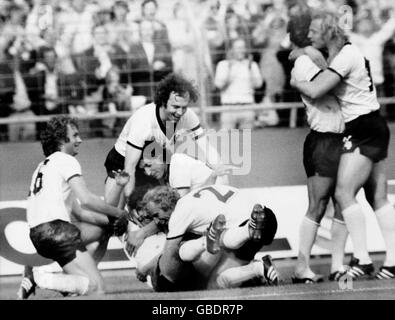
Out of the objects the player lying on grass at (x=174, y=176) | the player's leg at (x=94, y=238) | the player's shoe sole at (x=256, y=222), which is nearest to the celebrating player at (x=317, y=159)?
the player lying on grass at (x=174, y=176)

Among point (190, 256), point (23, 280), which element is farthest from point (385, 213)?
point (23, 280)

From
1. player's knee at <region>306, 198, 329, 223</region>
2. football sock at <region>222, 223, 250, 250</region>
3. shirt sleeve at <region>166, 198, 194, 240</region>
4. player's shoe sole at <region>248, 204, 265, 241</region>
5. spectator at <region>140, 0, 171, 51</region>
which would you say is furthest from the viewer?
spectator at <region>140, 0, 171, 51</region>

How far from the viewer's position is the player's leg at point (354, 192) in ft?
16.8

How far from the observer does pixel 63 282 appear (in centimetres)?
520

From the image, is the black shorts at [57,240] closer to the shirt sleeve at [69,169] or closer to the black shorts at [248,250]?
the shirt sleeve at [69,169]

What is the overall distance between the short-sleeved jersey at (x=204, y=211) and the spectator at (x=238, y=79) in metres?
0.83

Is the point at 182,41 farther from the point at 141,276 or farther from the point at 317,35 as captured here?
the point at 141,276

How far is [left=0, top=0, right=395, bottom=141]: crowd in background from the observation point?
19.0ft

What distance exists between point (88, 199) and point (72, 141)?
0.37m

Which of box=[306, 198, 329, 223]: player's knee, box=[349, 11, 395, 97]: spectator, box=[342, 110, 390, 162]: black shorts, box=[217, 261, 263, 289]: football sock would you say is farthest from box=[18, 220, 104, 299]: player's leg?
box=[349, 11, 395, 97]: spectator

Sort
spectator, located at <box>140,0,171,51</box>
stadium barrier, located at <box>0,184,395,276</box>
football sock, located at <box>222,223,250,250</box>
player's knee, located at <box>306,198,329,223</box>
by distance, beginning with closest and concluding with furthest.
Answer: football sock, located at <box>222,223,250,250</box> < player's knee, located at <box>306,198,329,223</box> < stadium barrier, located at <box>0,184,395,276</box> < spectator, located at <box>140,0,171,51</box>

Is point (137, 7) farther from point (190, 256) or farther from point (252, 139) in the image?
point (190, 256)

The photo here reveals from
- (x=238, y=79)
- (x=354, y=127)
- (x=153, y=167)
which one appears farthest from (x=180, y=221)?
(x=238, y=79)

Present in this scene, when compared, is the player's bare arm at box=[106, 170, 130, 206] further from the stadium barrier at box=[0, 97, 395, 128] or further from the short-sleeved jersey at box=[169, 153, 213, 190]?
the stadium barrier at box=[0, 97, 395, 128]
